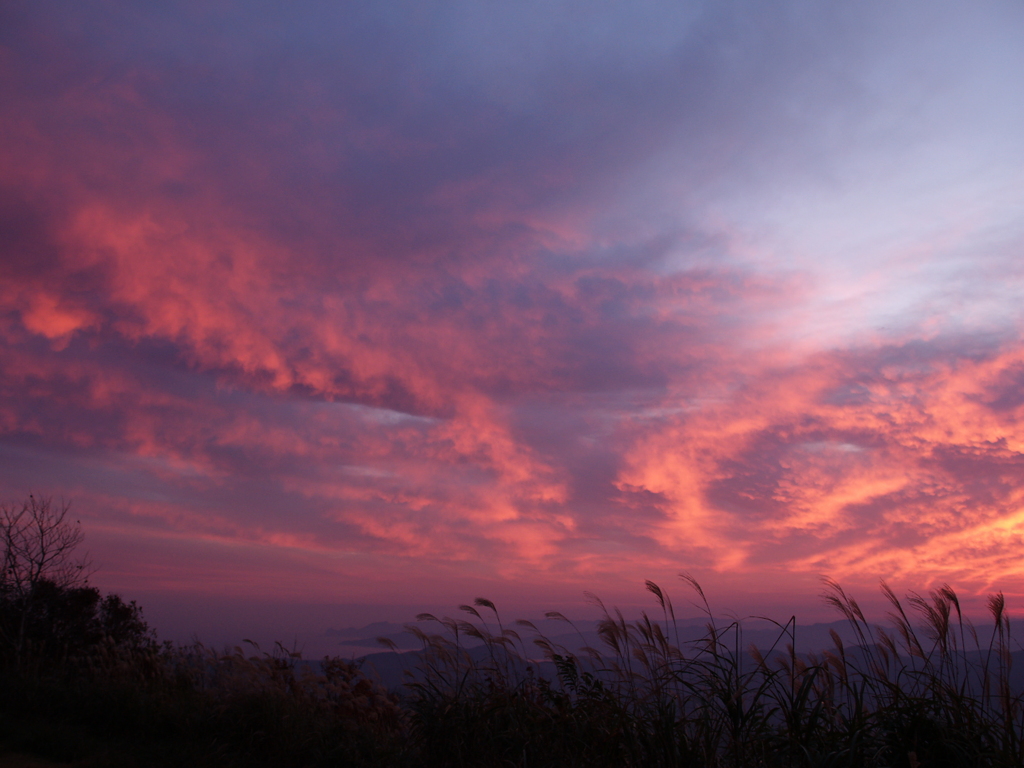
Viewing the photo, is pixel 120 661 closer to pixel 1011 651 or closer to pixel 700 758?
pixel 700 758

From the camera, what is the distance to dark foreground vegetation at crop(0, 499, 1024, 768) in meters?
4.65

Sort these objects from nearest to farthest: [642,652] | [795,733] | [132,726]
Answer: [795,733], [642,652], [132,726]

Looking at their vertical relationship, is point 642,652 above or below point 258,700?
above

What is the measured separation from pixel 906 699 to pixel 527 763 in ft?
10.7

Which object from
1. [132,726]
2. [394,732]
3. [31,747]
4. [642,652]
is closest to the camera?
[642,652]

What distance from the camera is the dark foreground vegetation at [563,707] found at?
15.3 ft

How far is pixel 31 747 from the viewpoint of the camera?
23.5 feet

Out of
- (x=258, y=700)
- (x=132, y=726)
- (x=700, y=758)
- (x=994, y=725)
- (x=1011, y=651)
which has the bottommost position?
(x=132, y=726)

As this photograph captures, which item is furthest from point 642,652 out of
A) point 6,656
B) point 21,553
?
point 21,553

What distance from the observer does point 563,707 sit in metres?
6.39

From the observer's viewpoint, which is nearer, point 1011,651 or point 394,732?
point 1011,651

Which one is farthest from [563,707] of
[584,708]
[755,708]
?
[755,708]

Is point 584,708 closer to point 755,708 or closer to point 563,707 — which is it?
point 563,707

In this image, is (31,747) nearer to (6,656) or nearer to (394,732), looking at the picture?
(394,732)
